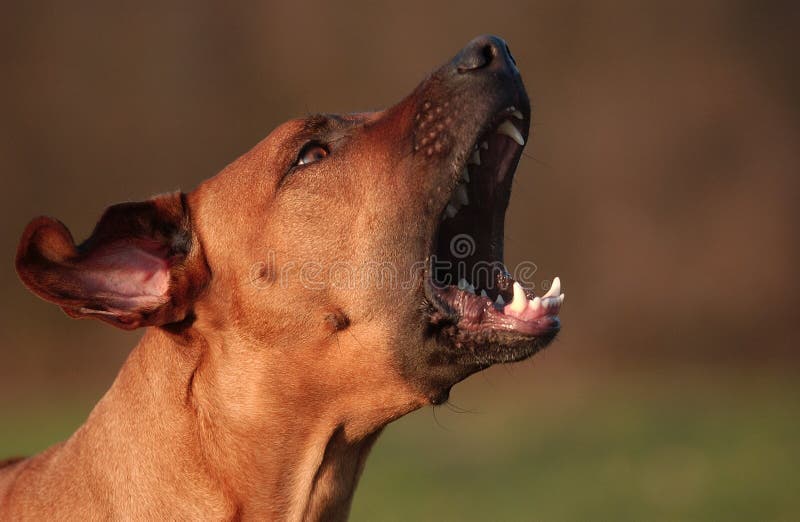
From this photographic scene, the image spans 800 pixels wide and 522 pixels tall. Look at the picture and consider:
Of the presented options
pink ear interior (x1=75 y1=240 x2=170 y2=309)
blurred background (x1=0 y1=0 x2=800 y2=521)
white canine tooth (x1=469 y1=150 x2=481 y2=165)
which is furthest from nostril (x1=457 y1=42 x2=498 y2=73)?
blurred background (x1=0 y1=0 x2=800 y2=521)

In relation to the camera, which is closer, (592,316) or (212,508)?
(212,508)

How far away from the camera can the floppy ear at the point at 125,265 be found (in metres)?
3.66

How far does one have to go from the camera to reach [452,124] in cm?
394

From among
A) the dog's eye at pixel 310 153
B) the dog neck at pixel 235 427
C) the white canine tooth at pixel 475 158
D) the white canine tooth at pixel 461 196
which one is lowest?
the dog neck at pixel 235 427

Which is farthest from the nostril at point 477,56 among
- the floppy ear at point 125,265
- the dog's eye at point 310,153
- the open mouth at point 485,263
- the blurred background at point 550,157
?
the blurred background at point 550,157

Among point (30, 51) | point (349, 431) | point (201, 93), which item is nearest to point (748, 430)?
point (349, 431)

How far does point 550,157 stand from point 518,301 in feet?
44.4

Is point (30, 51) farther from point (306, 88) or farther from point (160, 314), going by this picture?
point (160, 314)

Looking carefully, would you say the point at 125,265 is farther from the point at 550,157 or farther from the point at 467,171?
the point at 550,157

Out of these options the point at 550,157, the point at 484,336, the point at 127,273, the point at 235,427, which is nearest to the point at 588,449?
the point at 484,336

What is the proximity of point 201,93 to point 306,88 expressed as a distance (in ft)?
6.83

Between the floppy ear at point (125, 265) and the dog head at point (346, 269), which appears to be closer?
the floppy ear at point (125, 265)

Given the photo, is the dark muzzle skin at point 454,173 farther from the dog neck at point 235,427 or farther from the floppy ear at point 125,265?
the floppy ear at point 125,265

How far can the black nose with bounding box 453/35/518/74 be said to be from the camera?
4.02 m
